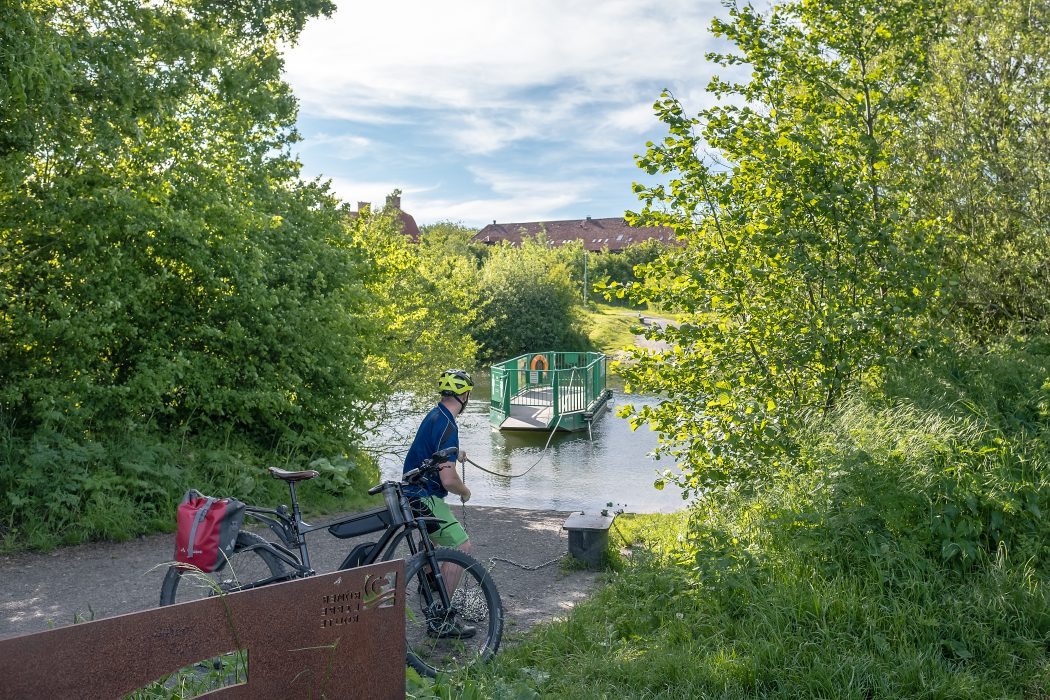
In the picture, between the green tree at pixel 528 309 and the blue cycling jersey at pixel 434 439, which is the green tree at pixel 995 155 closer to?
the blue cycling jersey at pixel 434 439

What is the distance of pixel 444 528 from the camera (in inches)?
206

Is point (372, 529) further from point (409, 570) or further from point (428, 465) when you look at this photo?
point (428, 465)

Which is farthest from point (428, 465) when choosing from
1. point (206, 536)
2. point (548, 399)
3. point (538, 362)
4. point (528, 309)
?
point (528, 309)

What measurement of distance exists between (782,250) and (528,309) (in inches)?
1410

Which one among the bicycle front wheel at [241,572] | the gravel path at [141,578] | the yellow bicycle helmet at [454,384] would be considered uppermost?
the yellow bicycle helmet at [454,384]

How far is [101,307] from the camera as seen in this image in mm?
8664

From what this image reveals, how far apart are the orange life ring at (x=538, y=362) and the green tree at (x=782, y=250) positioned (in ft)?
70.8

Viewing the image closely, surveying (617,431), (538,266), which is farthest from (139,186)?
(538,266)

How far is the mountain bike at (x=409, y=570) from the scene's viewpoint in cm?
466

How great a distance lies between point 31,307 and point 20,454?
1.52 metres

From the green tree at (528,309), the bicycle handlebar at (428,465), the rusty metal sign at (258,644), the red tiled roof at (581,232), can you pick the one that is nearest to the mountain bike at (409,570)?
the bicycle handlebar at (428,465)

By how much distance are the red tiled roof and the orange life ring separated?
2310 inches

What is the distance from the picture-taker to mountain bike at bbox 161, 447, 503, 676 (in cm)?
466

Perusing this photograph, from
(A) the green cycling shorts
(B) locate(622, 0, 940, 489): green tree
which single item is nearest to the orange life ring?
(B) locate(622, 0, 940, 489): green tree
